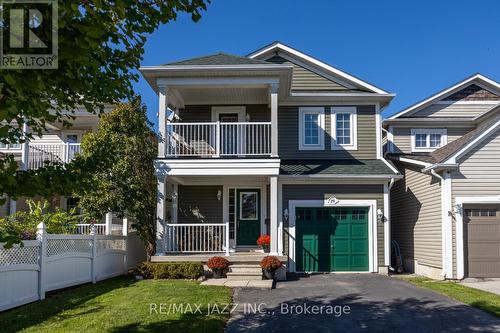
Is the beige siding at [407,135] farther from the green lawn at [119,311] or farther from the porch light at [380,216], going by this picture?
the green lawn at [119,311]

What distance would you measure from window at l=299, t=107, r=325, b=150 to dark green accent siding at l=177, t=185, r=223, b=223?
3359mm

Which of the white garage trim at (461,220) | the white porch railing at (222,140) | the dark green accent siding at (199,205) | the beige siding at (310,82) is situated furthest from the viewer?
the beige siding at (310,82)

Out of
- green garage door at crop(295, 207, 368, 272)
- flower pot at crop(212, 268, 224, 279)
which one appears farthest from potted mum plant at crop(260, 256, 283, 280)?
green garage door at crop(295, 207, 368, 272)

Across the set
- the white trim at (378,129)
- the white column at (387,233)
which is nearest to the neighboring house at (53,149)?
the white trim at (378,129)

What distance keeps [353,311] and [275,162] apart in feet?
18.4

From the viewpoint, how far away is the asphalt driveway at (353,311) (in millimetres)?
7109

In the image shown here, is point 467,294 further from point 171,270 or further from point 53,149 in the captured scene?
point 53,149

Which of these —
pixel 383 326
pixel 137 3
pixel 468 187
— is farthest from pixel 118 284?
pixel 468 187

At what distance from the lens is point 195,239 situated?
14422mm

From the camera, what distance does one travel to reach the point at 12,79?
3062 millimetres

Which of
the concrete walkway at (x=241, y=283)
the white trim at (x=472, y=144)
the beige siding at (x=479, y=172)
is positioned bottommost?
the concrete walkway at (x=241, y=283)

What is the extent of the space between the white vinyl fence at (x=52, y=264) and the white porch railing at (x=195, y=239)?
161 centimetres

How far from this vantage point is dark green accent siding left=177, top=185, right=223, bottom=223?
15.2 metres

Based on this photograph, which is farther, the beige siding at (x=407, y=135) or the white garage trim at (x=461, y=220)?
the beige siding at (x=407, y=135)
